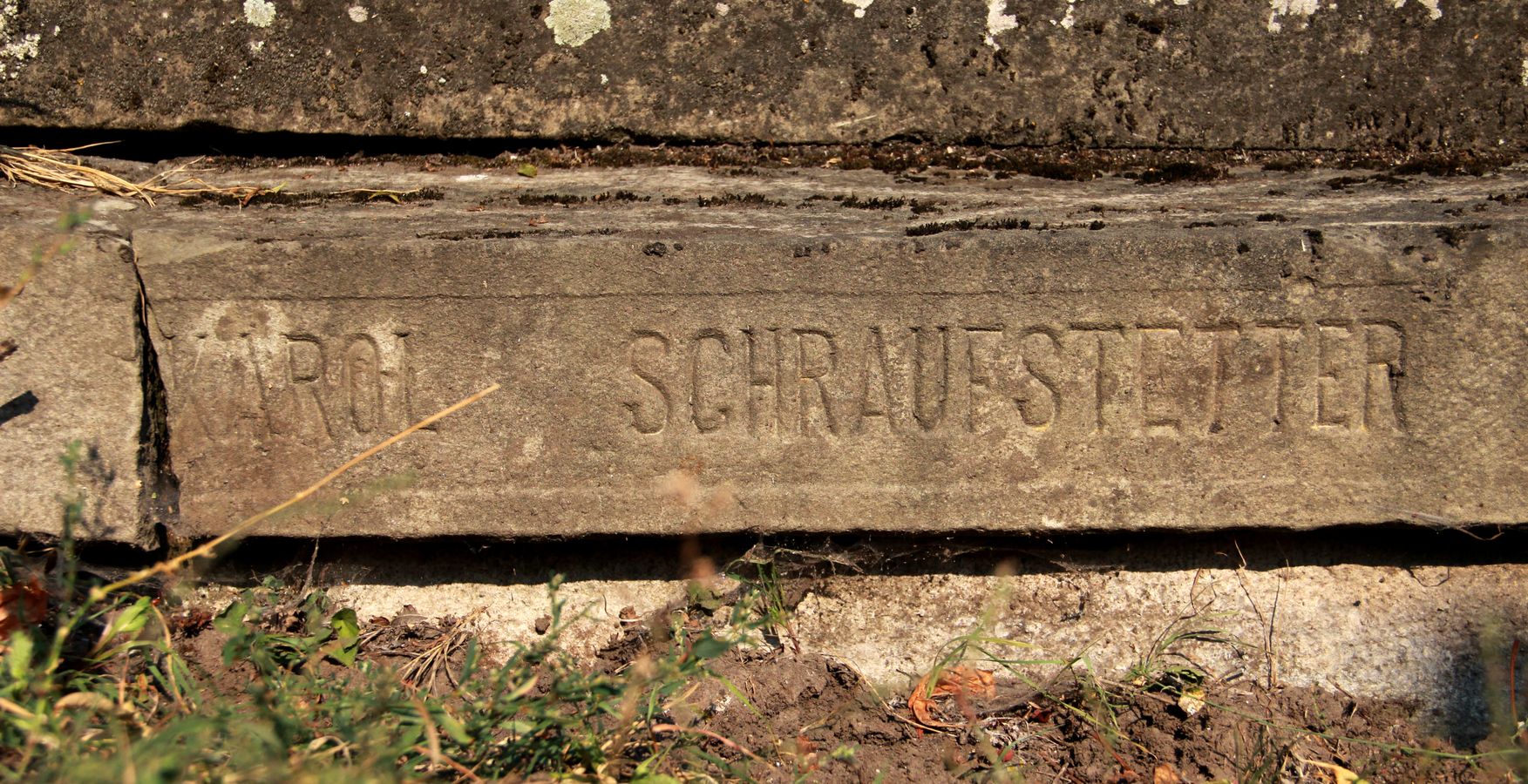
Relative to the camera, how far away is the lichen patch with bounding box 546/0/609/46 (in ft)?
8.36

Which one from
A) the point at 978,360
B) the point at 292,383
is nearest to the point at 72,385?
the point at 292,383

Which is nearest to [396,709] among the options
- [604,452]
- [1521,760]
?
[604,452]

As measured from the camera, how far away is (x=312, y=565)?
2.30 metres

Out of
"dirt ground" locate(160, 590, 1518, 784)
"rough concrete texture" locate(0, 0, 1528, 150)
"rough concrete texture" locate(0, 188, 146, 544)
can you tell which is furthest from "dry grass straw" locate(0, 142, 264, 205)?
"dirt ground" locate(160, 590, 1518, 784)

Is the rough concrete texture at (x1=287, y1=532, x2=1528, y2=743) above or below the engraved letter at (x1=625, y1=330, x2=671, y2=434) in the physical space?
below

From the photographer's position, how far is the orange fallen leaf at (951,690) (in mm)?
2270

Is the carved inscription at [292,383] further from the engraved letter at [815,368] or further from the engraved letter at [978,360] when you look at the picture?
the engraved letter at [978,360]

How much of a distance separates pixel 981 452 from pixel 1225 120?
0.99 metres

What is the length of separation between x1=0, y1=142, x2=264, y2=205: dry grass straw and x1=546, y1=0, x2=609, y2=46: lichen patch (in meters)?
0.72

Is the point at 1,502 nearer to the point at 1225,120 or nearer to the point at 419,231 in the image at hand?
the point at 419,231

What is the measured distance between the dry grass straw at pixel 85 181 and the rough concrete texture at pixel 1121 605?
80cm

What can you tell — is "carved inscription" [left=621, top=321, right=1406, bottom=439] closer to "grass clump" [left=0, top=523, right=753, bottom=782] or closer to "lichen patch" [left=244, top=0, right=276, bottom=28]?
"grass clump" [left=0, top=523, right=753, bottom=782]

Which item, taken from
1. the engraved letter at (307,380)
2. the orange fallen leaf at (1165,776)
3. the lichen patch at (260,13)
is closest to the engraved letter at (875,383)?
the orange fallen leaf at (1165,776)

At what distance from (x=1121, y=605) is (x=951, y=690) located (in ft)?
1.32
